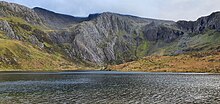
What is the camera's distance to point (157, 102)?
2542 inches

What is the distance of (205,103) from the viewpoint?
2437 inches

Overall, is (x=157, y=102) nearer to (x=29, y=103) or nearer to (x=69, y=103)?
(x=69, y=103)

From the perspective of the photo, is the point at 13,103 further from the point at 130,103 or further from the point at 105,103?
the point at 130,103

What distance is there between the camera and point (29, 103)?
62500 millimetres

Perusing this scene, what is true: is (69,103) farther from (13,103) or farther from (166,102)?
(166,102)

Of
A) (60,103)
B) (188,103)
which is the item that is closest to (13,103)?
(60,103)

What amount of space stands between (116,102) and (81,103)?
820 cm

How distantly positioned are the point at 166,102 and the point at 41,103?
2868 centimetres

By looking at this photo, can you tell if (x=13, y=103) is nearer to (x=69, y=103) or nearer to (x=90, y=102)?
(x=69, y=103)

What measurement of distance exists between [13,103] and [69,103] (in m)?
12.6

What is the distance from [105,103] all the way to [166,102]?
46.8 ft

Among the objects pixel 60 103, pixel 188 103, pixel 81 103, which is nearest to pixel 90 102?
pixel 81 103

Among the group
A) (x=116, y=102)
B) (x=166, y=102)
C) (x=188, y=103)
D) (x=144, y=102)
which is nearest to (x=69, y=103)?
(x=116, y=102)

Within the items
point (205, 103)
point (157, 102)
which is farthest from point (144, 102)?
point (205, 103)
